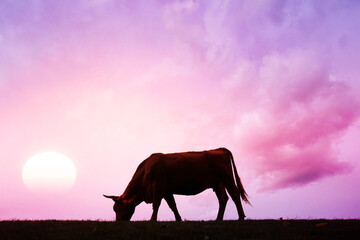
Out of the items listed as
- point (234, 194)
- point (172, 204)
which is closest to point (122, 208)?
point (172, 204)

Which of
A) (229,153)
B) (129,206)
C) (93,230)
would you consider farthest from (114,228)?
(229,153)

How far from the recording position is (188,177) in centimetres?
1570

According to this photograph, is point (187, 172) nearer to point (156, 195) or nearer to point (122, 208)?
point (156, 195)

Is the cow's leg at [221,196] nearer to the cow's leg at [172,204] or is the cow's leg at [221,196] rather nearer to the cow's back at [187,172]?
the cow's back at [187,172]

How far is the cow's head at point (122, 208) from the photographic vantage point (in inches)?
644

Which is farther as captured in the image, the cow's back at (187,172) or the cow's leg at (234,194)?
the cow's back at (187,172)

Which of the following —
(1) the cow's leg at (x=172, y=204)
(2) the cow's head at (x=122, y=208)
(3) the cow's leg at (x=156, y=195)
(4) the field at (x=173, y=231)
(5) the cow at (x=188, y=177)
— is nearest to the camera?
(4) the field at (x=173, y=231)

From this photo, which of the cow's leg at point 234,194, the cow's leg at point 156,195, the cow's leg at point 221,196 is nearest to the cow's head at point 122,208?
the cow's leg at point 156,195

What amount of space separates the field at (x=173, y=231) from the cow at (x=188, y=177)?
404cm

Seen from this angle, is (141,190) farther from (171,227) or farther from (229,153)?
(171,227)

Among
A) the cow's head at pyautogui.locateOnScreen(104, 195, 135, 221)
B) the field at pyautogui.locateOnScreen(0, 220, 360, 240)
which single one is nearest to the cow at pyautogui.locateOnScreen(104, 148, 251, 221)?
the cow's head at pyautogui.locateOnScreen(104, 195, 135, 221)

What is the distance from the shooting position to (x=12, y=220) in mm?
13125

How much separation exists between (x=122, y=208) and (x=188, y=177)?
10.9 ft

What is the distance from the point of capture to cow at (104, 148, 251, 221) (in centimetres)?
1566
